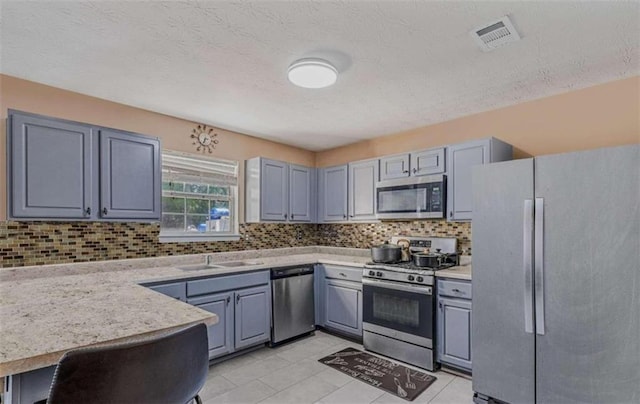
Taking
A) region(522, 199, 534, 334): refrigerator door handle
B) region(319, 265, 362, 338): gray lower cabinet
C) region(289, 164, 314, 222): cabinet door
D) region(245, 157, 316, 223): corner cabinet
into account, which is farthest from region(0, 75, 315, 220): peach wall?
region(522, 199, 534, 334): refrigerator door handle

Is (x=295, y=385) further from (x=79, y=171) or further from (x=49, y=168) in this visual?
(x=49, y=168)

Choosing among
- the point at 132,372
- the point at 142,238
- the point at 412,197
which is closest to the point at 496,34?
the point at 412,197

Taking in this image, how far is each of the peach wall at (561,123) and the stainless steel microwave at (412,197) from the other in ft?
1.90

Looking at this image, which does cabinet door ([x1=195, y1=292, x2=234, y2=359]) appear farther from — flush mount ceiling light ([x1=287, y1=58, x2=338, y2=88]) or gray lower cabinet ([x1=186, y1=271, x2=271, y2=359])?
flush mount ceiling light ([x1=287, y1=58, x2=338, y2=88])

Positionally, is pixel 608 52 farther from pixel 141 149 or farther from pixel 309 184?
pixel 141 149

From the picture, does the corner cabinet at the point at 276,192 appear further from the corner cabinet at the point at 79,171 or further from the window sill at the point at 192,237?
the corner cabinet at the point at 79,171

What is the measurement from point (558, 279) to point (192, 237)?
3212 millimetres

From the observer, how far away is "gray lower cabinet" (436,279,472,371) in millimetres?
2648

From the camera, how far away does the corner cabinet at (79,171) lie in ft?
7.41

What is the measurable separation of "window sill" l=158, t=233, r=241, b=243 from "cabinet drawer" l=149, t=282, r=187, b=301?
71 centimetres

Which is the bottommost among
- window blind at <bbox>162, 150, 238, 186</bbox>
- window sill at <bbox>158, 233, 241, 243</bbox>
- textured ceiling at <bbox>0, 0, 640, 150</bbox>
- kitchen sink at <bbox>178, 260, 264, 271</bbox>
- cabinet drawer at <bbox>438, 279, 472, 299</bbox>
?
cabinet drawer at <bbox>438, 279, 472, 299</bbox>

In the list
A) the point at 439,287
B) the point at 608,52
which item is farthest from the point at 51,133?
the point at 608,52

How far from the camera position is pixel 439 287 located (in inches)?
111

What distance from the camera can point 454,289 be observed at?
273cm
